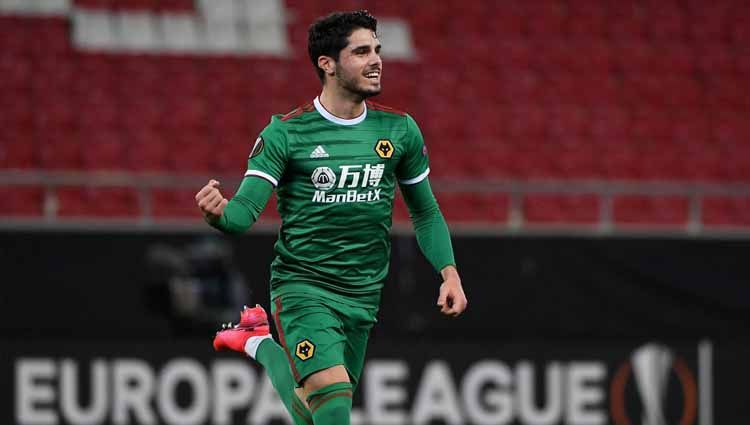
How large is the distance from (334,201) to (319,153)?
0.21 metres

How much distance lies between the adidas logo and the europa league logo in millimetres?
5253

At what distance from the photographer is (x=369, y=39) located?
5191mm

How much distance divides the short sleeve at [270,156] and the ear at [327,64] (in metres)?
0.30

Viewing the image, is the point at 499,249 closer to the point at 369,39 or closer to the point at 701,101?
the point at 369,39

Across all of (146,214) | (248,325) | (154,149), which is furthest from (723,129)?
(248,325)

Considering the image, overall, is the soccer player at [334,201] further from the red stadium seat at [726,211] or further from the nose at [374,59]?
the red stadium seat at [726,211]

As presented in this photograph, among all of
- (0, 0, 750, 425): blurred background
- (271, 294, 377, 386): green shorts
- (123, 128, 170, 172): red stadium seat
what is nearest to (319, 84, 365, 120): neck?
(271, 294, 377, 386): green shorts

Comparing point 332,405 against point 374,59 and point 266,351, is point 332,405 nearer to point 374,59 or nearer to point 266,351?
point 266,351

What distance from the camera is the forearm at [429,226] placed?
5.51 meters

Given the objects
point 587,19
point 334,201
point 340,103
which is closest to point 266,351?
point 334,201

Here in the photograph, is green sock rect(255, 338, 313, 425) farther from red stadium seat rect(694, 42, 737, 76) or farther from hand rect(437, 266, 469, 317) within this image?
red stadium seat rect(694, 42, 737, 76)

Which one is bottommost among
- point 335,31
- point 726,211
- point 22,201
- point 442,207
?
point 335,31

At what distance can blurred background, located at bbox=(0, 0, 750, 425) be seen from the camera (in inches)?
365

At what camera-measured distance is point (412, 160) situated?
5.46 meters
